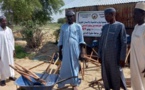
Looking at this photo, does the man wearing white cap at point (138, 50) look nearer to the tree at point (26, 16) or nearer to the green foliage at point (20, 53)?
the green foliage at point (20, 53)

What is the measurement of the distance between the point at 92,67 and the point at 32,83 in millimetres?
4870

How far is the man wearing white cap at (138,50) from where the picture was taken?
170 inches

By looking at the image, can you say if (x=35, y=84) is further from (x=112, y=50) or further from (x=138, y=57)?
(x=138, y=57)

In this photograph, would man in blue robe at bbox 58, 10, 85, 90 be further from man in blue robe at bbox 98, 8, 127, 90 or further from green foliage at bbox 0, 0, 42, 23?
green foliage at bbox 0, 0, 42, 23

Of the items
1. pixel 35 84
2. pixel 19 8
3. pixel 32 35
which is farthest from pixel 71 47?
pixel 19 8

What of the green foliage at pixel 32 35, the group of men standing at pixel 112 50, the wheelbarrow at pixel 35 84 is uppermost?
the group of men standing at pixel 112 50

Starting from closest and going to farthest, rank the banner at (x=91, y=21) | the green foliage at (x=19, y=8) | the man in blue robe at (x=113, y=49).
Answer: the man in blue robe at (x=113, y=49) → the banner at (x=91, y=21) → the green foliage at (x=19, y=8)

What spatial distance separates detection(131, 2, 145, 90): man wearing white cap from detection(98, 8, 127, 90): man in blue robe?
1.21ft

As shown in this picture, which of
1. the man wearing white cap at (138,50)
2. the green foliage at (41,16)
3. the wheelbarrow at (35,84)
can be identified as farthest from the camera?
the green foliage at (41,16)

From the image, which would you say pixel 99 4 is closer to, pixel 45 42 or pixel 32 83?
pixel 45 42

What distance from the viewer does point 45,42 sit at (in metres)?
15.7

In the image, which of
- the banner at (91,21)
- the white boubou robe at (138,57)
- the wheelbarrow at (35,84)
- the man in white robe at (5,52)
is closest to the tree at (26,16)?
the banner at (91,21)

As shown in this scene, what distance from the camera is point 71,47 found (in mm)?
6172

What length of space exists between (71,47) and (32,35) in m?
8.33
